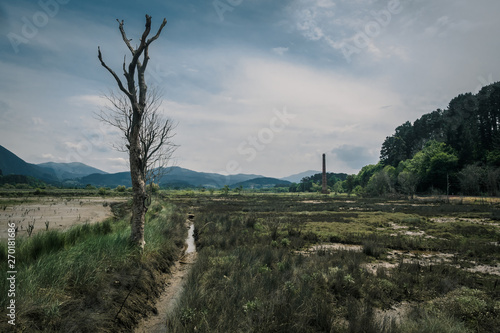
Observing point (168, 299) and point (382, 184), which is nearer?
point (168, 299)

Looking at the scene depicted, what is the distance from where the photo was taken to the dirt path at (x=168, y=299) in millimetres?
5846

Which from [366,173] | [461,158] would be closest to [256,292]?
[461,158]

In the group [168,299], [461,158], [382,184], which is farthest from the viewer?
[382,184]

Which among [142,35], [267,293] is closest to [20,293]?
[267,293]

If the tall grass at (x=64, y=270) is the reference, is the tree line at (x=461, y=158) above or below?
above

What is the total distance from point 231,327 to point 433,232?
66.9 ft

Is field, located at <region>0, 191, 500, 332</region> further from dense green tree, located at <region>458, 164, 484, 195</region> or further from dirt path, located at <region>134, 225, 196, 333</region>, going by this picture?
dense green tree, located at <region>458, 164, 484, 195</region>

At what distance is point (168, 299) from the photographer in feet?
24.8

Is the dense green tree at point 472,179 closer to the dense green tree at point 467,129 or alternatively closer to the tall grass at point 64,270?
the dense green tree at point 467,129

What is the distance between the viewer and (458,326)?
5.00 m

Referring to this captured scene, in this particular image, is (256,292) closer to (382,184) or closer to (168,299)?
(168,299)

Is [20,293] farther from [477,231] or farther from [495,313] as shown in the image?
[477,231]

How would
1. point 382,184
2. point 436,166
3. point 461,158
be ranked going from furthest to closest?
point 382,184
point 436,166
point 461,158

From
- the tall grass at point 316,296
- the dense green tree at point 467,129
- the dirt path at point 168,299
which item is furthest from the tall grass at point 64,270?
the dense green tree at point 467,129
